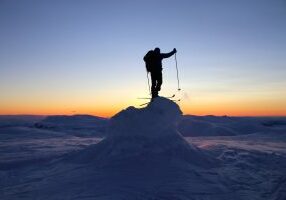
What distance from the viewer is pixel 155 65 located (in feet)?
42.1

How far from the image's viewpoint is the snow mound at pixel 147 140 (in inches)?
404

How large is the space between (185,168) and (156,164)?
859 millimetres

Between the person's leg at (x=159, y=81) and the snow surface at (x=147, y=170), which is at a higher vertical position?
the person's leg at (x=159, y=81)

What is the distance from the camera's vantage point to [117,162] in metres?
9.95

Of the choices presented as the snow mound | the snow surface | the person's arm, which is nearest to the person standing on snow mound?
the person's arm

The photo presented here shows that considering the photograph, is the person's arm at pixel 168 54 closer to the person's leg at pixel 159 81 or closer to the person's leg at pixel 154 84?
the person's leg at pixel 159 81

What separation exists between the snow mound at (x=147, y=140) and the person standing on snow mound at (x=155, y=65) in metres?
0.90

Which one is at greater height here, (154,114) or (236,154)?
(154,114)

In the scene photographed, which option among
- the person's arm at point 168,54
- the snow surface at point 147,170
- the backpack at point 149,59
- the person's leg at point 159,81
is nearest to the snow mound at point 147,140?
the snow surface at point 147,170

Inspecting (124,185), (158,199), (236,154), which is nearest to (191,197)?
(158,199)

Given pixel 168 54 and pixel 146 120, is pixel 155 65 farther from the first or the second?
pixel 146 120

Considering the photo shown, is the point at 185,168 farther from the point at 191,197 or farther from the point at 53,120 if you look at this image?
the point at 53,120

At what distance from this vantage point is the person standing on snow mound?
12.8 m

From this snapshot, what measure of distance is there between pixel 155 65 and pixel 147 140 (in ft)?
11.2
